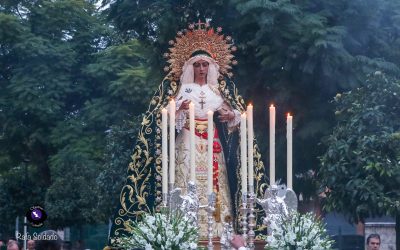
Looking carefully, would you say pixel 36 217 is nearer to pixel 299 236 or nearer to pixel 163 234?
pixel 163 234

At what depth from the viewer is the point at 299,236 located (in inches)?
456

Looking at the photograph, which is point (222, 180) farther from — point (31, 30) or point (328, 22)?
point (31, 30)

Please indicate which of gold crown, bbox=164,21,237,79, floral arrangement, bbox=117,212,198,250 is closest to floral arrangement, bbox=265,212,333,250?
floral arrangement, bbox=117,212,198,250

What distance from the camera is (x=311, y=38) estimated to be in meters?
19.2

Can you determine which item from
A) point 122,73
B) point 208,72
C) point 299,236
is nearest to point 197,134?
point 208,72

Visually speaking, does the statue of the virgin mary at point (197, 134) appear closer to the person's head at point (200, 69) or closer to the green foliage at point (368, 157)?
the person's head at point (200, 69)

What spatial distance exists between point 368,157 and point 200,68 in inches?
108

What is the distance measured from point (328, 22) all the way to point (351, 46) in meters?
0.65

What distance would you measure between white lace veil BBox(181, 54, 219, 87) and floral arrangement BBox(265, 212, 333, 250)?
401 centimetres

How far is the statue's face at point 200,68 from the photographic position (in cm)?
1536

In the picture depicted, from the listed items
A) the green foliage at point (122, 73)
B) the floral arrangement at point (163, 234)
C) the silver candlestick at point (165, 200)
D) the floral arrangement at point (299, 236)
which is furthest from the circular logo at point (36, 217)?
the floral arrangement at point (299, 236)

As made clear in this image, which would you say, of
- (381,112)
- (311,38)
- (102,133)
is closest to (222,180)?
(381,112)

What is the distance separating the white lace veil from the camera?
15.3 m

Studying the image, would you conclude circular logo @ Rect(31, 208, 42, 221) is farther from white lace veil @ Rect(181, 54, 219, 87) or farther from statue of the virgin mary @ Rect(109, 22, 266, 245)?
white lace veil @ Rect(181, 54, 219, 87)
